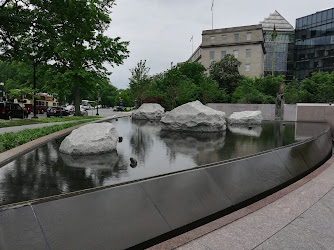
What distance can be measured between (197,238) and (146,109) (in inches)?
675

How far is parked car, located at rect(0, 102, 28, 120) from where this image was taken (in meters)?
24.5

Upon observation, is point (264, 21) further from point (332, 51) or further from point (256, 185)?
point (256, 185)

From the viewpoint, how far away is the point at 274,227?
3869mm

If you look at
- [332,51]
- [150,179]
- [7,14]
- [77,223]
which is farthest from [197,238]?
[332,51]

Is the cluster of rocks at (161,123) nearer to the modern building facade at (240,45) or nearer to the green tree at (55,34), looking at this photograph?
the green tree at (55,34)

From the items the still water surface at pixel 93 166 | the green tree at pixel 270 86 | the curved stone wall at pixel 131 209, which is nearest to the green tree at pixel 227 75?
the green tree at pixel 270 86

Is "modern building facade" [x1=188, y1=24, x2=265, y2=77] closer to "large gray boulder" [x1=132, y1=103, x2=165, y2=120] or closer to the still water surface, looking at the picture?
"large gray boulder" [x1=132, y1=103, x2=165, y2=120]

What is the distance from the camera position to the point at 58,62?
29531 millimetres

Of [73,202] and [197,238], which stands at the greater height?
[73,202]

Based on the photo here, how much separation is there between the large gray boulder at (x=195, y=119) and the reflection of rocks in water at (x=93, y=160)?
5424mm

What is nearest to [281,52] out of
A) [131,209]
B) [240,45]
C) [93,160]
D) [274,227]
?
[240,45]

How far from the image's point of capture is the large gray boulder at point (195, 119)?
38.0 ft

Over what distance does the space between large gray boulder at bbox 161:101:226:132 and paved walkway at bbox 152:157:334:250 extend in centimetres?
652

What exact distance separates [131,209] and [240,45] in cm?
6352
